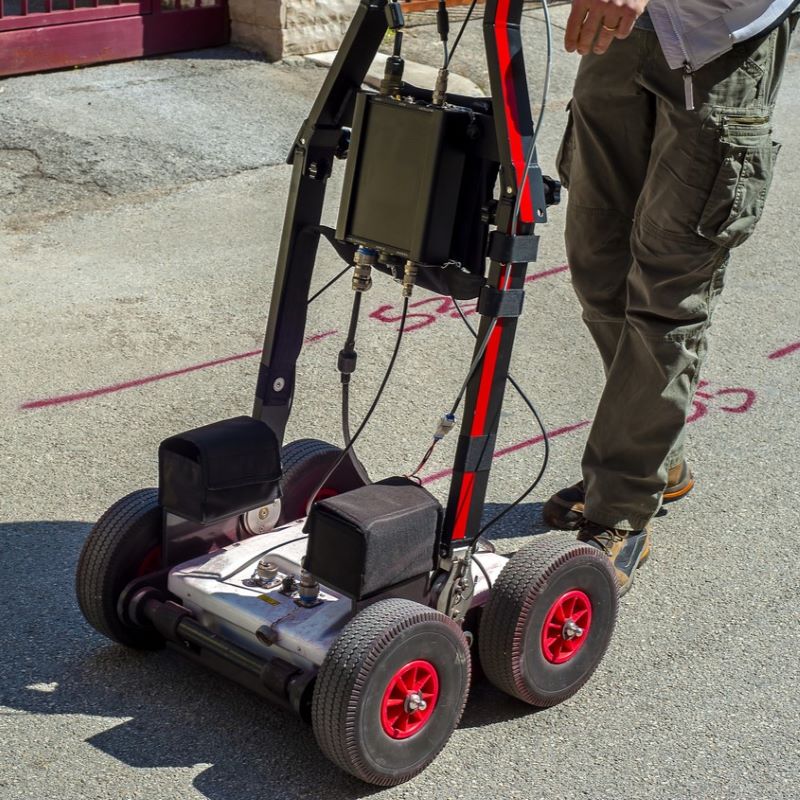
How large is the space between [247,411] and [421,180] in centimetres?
183

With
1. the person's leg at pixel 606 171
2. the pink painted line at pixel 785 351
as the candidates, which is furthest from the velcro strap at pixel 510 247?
the pink painted line at pixel 785 351

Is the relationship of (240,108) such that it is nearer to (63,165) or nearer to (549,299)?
(63,165)

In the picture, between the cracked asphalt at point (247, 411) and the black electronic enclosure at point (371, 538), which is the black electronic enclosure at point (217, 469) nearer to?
the black electronic enclosure at point (371, 538)

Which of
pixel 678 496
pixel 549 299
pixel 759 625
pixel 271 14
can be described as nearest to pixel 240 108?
pixel 271 14

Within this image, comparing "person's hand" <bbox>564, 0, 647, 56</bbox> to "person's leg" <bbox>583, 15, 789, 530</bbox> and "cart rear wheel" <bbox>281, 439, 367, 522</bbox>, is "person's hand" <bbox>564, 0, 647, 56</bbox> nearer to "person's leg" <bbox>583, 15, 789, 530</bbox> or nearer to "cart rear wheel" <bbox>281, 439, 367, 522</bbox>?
"person's leg" <bbox>583, 15, 789, 530</bbox>

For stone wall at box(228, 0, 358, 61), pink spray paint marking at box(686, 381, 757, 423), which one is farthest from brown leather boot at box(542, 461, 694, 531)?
stone wall at box(228, 0, 358, 61)

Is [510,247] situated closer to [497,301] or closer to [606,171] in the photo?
[497,301]

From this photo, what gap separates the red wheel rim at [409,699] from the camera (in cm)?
248

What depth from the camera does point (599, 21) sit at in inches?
98.6

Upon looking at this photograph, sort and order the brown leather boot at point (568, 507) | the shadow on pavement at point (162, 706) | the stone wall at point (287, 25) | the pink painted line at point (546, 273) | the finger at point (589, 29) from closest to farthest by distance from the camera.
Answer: the finger at point (589, 29) → the shadow on pavement at point (162, 706) → the brown leather boot at point (568, 507) → the pink painted line at point (546, 273) → the stone wall at point (287, 25)

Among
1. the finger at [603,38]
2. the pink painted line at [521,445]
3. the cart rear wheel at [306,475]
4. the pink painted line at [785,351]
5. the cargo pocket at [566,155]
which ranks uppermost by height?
the finger at [603,38]

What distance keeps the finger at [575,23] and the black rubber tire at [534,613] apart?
1.03m

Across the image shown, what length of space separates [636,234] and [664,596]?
37.1 inches

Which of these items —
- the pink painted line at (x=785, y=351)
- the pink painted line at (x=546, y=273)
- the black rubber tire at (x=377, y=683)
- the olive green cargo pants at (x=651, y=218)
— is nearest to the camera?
the black rubber tire at (x=377, y=683)
